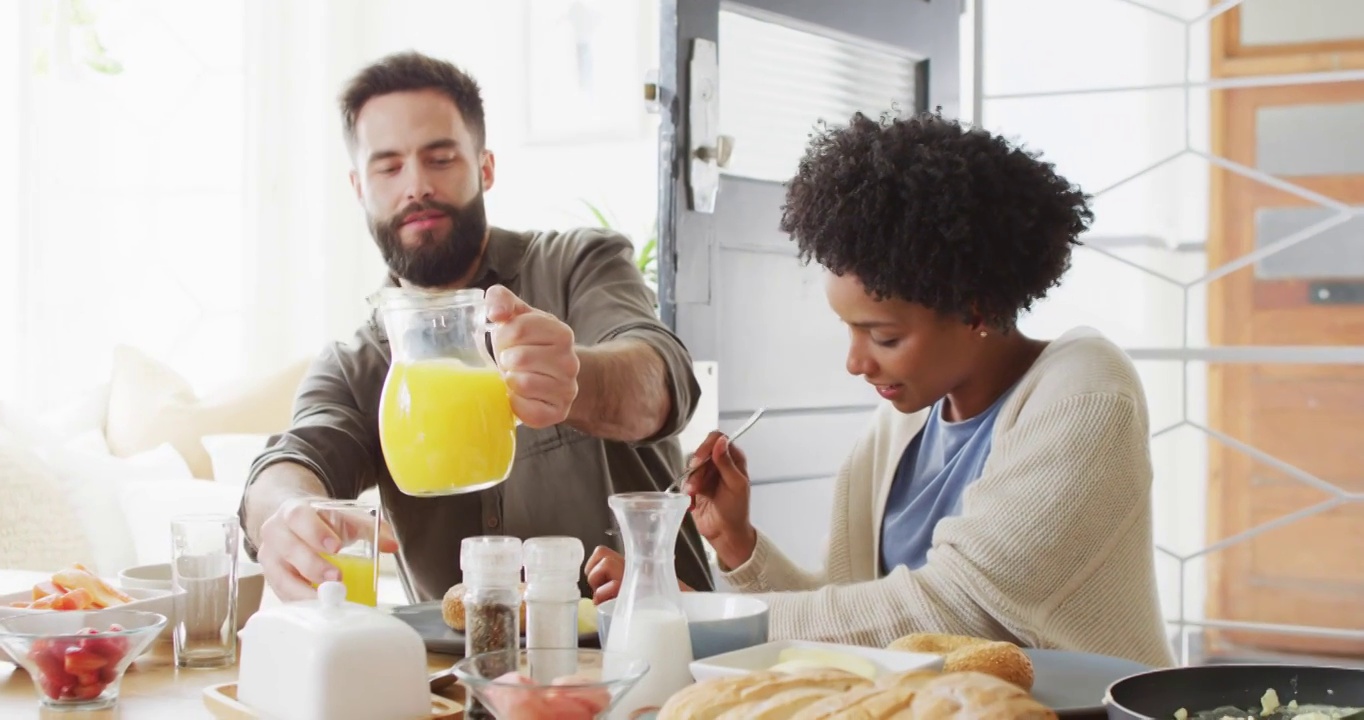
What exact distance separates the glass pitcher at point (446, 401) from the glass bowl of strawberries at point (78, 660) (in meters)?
0.30

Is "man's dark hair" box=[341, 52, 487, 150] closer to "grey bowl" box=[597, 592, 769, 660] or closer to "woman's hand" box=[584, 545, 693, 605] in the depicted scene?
"woman's hand" box=[584, 545, 693, 605]

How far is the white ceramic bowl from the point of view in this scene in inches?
60.8

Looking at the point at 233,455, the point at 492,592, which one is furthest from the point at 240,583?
the point at 233,455

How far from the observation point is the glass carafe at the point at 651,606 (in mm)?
1081

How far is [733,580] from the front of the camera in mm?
1892

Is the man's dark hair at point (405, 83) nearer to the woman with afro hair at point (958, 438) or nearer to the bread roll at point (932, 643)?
the woman with afro hair at point (958, 438)

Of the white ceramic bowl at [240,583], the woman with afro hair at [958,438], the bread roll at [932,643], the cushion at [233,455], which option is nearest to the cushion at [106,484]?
the cushion at [233,455]

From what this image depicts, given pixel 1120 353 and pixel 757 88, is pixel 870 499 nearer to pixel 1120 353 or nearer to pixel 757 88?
pixel 1120 353

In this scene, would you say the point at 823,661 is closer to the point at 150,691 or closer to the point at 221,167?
the point at 150,691

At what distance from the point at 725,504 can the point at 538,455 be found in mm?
488

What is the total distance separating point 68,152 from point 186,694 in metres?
3.99

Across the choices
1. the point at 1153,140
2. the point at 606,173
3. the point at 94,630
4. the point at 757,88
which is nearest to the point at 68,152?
the point at 606,173

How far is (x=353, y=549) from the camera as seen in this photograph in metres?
1.42

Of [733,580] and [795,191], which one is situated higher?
[795,191]
